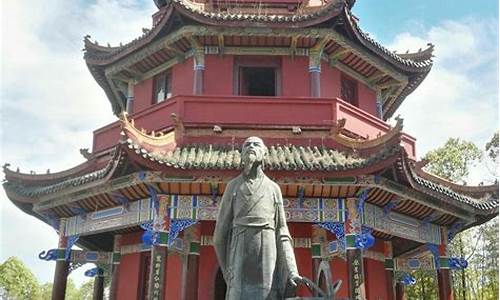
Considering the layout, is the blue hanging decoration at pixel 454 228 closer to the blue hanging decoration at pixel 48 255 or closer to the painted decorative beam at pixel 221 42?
the painted decorative beam at pixel 221 42

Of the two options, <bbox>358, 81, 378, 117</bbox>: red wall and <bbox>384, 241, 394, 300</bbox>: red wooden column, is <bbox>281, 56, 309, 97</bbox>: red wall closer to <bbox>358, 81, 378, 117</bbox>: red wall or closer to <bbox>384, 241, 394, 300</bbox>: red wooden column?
<bbox>358, 81, 378, 117</bbox>: red wall

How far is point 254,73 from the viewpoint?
46.0 ft

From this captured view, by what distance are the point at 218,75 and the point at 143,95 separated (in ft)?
8.45

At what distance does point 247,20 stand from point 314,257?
18.2 feet

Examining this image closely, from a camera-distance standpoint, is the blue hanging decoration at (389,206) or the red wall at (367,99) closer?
the blue hanging decoration at (389,206)

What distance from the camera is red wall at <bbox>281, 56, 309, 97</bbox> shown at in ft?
43.8

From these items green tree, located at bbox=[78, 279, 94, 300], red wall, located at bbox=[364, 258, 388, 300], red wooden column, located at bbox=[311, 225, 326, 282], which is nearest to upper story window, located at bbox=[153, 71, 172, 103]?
red wooden column, located at bbox=[311, 225, 326, 282]

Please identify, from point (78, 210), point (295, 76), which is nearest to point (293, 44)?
point (295, 76)

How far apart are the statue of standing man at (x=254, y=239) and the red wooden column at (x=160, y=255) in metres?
5.43

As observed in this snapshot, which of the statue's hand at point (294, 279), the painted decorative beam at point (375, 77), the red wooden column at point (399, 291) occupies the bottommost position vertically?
the statue's hand at point (294, 279)

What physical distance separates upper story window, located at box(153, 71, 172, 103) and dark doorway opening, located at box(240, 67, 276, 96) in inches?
77.4

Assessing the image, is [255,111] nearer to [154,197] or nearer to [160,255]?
[154,197]

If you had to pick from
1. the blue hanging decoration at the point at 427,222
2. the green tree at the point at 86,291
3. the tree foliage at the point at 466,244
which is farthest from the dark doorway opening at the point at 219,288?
the green tree at the point at 86,291

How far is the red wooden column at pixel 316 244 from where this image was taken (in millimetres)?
11961
